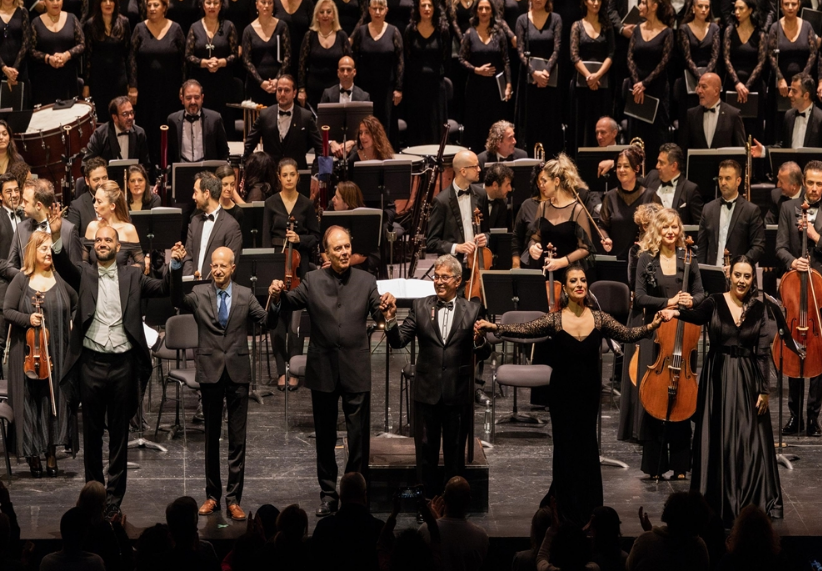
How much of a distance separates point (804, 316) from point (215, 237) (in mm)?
3725

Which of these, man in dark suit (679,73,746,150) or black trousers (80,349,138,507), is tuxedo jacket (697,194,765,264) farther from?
black trousers (80,349,138,507)

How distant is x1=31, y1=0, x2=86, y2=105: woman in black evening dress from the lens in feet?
38.0

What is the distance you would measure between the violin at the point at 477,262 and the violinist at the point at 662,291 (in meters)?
1.22

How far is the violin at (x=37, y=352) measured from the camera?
7.86 m

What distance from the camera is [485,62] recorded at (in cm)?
1173

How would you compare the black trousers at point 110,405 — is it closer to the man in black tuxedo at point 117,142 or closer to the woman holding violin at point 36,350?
the woman holding violin at point 36,350

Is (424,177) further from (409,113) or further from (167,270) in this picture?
(167,270)

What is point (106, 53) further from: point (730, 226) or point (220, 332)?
point (730, 226)

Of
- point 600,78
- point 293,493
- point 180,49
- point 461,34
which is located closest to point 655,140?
point 600,78

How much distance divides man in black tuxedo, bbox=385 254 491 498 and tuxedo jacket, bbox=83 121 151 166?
4.14m

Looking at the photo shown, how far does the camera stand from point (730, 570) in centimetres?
517

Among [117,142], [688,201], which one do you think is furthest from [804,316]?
[117,142]

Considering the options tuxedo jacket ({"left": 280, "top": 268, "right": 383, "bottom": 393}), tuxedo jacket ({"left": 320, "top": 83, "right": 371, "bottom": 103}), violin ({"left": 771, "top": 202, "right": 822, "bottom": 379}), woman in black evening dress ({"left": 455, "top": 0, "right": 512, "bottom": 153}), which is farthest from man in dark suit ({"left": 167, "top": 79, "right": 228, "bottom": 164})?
violin ({"left": 771, "top": 202, "right": 822, "bottom": 379})

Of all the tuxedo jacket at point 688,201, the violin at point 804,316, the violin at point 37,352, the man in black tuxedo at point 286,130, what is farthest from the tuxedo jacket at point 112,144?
the violin at point 804,316
